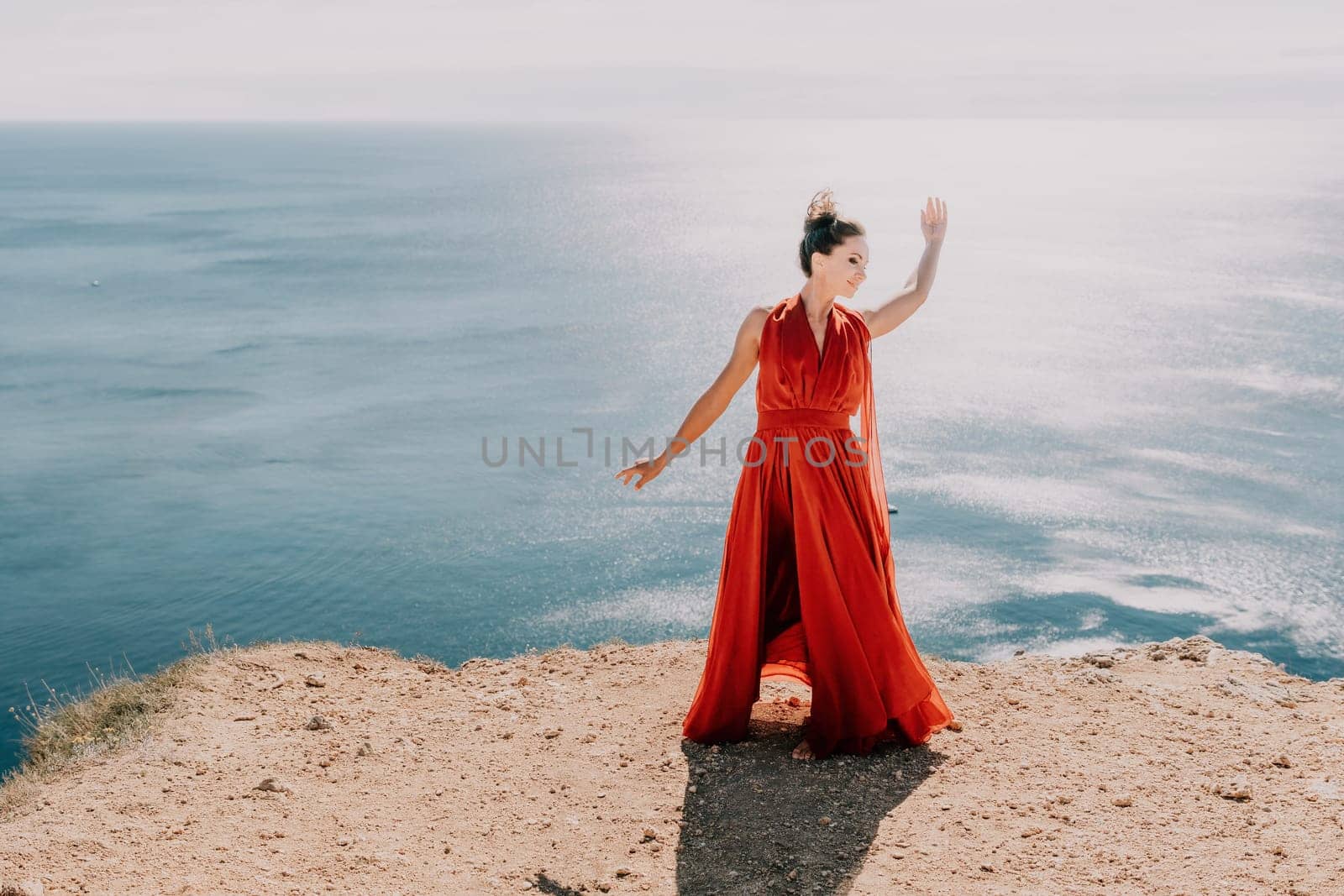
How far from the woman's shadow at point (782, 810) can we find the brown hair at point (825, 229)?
2.49 metres

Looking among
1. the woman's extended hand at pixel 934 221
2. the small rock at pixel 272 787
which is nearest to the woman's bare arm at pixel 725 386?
the woman's extended hand at pixel 934 221

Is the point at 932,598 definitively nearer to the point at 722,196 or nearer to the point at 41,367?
the point at 41,367

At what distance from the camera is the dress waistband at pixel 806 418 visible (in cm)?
563

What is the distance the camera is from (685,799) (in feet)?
17.7

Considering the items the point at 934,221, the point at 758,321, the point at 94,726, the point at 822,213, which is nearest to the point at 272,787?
the point at 94,726

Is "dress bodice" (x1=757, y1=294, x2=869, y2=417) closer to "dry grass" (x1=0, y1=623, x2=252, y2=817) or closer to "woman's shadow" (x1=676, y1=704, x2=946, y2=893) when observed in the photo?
"woman's shadow" (x1=676, y1=704, x2=946, y2=893)

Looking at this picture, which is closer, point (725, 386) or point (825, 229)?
point (825, 229)

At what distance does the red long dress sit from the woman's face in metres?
0.17

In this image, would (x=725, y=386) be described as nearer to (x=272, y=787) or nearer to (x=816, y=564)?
(x=816, y=564)

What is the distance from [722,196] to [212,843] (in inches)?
4583

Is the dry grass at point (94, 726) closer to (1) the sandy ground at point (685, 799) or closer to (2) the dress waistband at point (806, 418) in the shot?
(1) the sandy ground at point (685, 799)

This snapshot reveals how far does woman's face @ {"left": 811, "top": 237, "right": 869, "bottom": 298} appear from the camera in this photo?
17.7 feet

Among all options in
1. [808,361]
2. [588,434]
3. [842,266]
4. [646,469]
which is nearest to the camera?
[842,266]

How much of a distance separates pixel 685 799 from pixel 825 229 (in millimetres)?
2871
